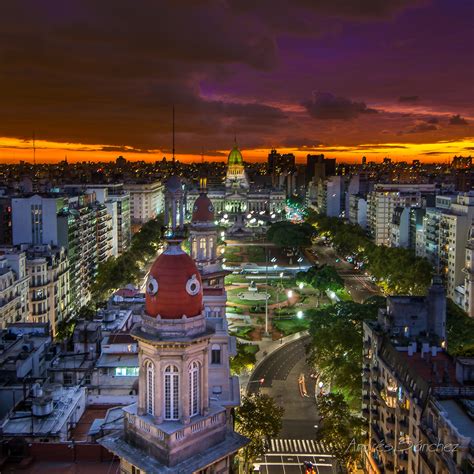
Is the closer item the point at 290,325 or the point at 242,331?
the point at 242,331

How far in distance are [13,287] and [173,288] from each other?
216 ft

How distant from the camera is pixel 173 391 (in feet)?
99.2

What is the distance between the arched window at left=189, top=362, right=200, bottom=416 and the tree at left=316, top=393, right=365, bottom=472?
31091 mm

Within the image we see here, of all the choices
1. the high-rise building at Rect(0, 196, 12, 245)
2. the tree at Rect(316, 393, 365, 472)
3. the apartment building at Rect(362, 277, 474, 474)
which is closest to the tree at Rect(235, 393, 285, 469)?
the tree at Rect(316, 393, 365, 472)

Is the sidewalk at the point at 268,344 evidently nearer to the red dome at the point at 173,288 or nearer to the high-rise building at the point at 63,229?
the high-rise building at the point at 63,229

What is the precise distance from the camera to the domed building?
29594 mm

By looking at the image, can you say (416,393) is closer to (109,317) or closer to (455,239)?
(109,317)

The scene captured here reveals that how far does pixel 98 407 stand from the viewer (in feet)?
178

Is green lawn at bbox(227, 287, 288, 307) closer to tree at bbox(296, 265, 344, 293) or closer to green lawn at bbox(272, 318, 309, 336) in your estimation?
tree at bbox(296, 265, 344, 293)

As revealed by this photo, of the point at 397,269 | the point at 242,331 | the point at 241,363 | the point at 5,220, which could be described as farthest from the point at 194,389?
the point at 5,220

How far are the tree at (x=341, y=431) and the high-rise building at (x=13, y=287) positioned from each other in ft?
149

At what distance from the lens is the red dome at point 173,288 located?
30.2m

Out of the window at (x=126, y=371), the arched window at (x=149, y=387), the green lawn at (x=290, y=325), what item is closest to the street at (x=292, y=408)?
the green lawn at (x=290, y=325)

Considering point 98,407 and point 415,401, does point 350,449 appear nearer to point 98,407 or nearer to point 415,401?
point 415,401
